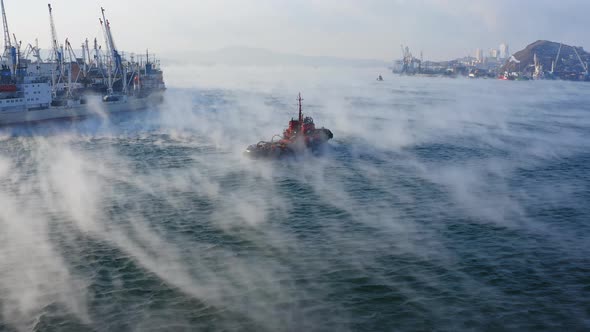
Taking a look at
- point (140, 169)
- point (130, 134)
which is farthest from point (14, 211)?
point (130, 134)

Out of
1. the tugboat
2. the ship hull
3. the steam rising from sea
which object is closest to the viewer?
the steam rising from sea

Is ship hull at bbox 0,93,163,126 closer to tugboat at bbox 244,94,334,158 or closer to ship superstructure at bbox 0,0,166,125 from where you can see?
ship superstructure at bbox 0,0,166,125

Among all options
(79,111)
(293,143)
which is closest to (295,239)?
(293,143)

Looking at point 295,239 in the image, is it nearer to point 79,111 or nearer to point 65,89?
point 79,111

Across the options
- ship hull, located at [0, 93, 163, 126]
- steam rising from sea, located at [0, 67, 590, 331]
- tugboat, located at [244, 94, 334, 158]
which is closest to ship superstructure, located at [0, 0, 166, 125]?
ship hull, located at [0, 93, 163, 126]

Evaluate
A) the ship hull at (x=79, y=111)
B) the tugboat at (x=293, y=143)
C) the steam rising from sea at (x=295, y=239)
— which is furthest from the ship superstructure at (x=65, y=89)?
the tugboat at (x=293, y=143)
